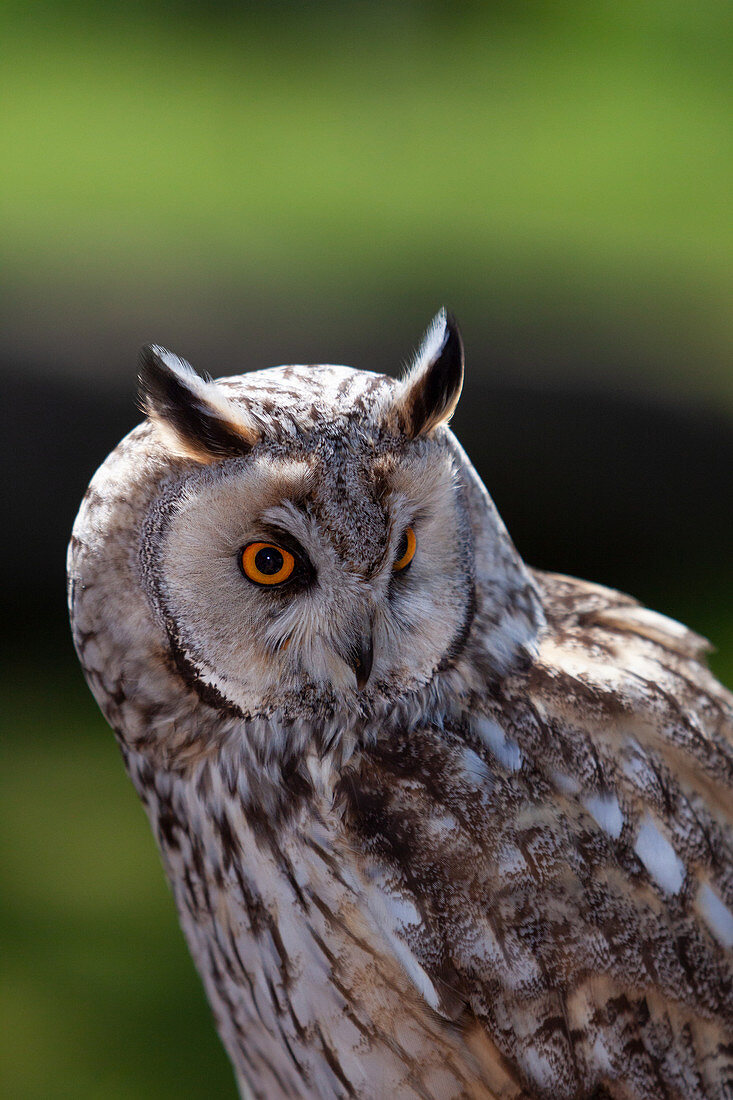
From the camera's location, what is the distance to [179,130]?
5.12m

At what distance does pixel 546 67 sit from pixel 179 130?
2211mm

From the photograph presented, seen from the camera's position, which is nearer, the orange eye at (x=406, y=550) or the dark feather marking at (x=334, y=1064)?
the orange eye at (x=406, y=550)

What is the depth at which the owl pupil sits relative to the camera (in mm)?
895

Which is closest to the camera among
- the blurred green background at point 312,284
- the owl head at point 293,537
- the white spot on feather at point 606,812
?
the owl head at point 293,537

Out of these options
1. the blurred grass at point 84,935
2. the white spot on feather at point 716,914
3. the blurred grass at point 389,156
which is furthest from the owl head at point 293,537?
the blurred grass at point 389,156

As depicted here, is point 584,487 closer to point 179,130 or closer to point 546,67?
point 179,130

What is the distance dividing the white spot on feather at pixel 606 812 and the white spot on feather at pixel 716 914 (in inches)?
4.4

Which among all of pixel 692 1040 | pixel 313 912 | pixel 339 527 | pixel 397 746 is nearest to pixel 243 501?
pixel 339 527

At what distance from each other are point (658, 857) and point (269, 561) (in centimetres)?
48

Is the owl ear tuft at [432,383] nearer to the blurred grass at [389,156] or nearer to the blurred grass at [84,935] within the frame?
the blurred grass at [84,935]

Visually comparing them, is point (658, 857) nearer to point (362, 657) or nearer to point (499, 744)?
point (499, 744)

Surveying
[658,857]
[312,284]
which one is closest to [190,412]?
[658,857]

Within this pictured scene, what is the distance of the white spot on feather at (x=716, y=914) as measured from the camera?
1.00 meters

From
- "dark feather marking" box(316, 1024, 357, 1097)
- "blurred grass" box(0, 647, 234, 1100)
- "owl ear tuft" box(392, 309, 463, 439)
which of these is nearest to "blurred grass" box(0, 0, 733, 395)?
"blurred grass" box(0, 647, 234, 1100)
